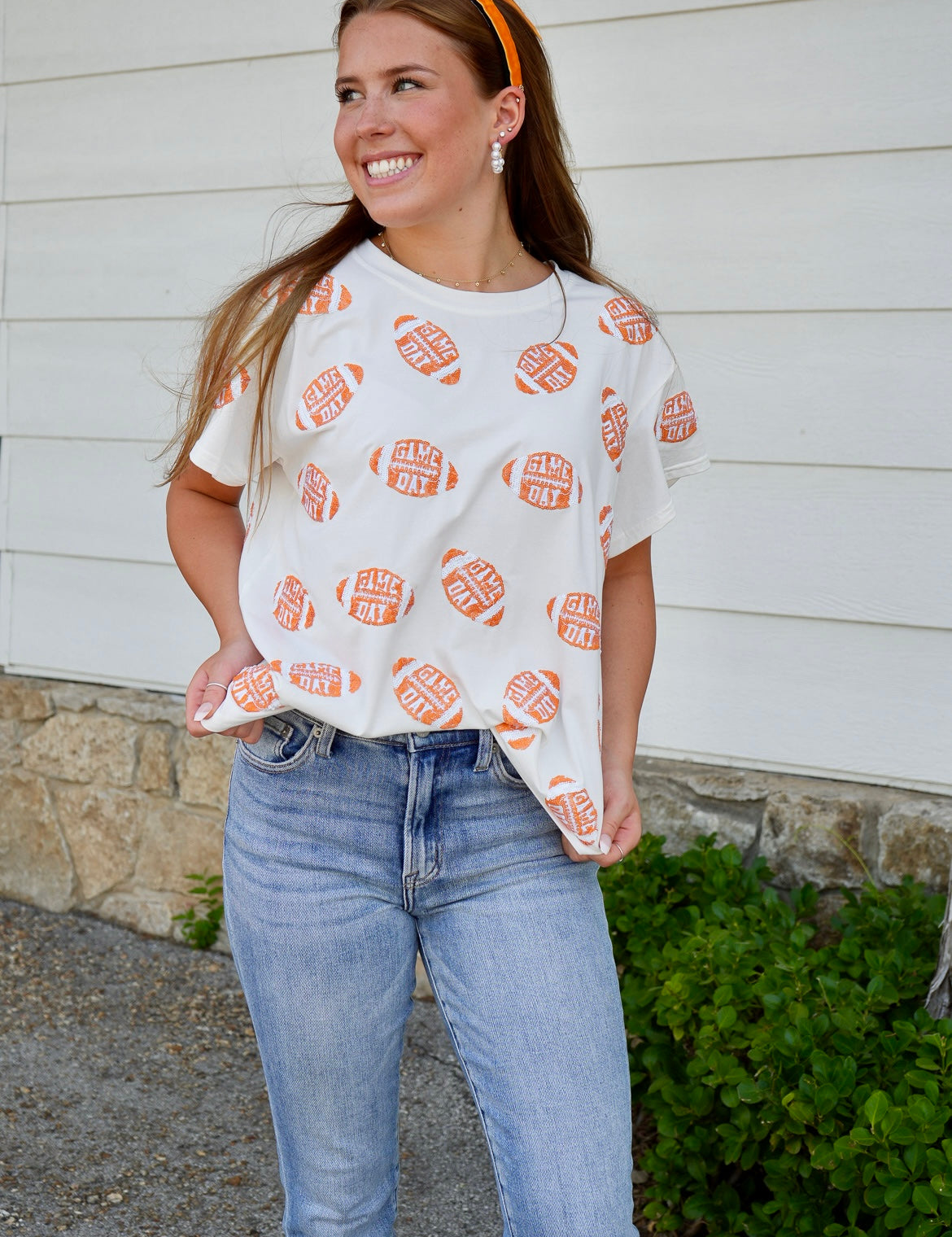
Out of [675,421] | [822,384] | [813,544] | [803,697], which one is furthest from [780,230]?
[675,421]

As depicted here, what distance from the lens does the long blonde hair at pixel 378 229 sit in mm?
1433

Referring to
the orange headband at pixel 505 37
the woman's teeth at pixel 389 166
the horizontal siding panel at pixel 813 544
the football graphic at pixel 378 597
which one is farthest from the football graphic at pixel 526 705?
the horizontal siding panel at pixel 813 544

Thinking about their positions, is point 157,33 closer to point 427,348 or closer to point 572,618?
point 427,348

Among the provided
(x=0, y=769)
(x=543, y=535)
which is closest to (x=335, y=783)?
(x=543, y=535)

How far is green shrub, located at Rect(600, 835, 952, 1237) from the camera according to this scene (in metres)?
1.83

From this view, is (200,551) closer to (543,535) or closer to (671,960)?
(543,535)

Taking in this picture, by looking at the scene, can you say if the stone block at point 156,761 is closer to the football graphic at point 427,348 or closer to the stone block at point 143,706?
the stone block at point 143,706

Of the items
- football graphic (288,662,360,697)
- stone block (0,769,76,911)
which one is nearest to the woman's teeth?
football graphic (288,662,360,697)

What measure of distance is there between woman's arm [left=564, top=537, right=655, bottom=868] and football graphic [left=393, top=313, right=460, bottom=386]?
0.33 metres

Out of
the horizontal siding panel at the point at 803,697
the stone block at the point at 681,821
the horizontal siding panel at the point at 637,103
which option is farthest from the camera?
the stone block at the point at 681,821

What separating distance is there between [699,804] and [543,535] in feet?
5.03

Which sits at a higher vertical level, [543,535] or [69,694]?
[543,535]

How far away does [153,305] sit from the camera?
3.32 m

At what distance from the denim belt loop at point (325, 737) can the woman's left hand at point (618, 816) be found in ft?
0.96
